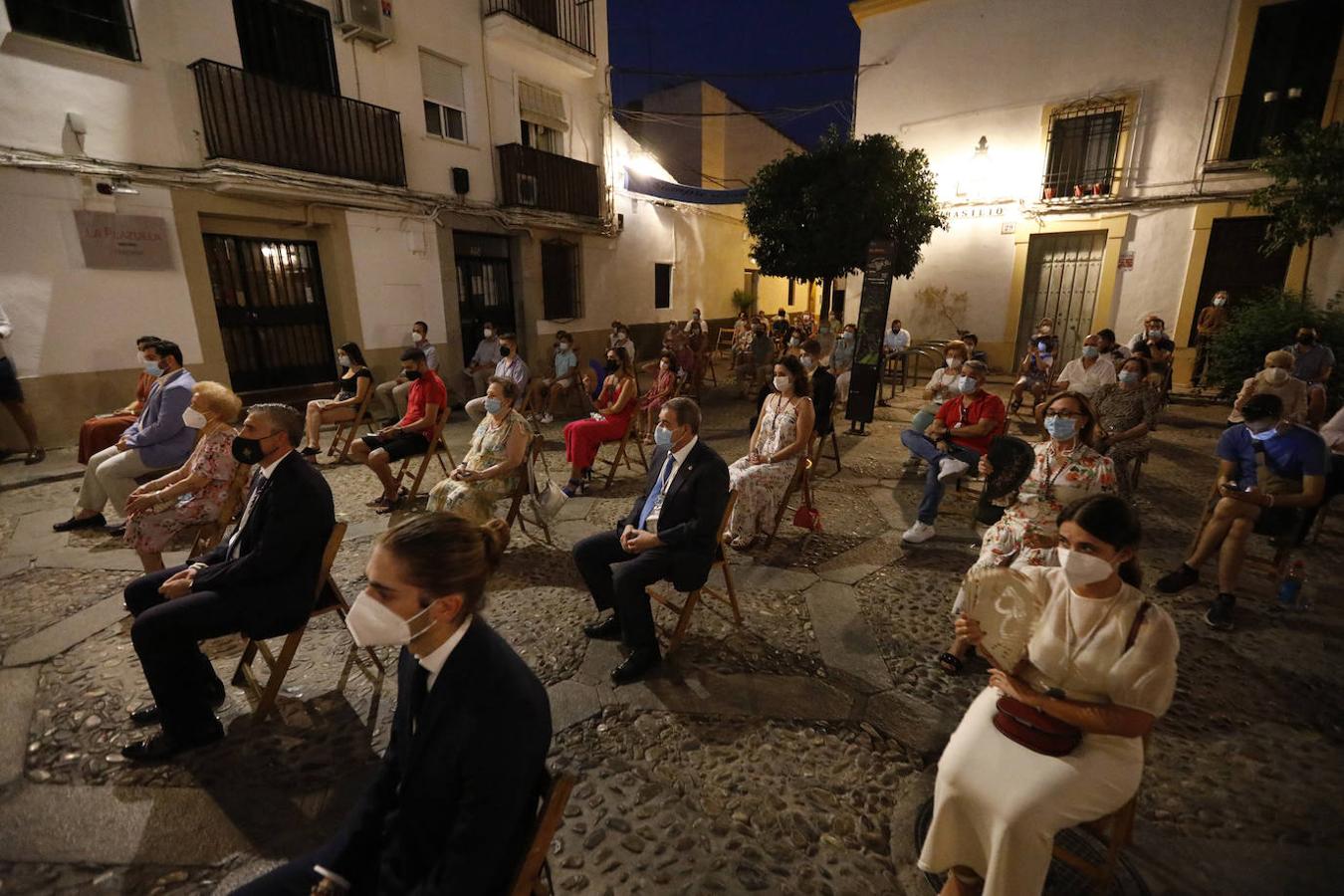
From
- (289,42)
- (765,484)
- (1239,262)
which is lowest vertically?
(765,484)

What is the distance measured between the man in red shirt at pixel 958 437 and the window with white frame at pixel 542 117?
1057 cm

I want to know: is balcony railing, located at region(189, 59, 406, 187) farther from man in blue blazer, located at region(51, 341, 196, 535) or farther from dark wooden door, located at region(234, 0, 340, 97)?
man in blue blazer, located at region(51, 341, 196, 535)

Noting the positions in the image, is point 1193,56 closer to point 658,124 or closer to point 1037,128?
point 1037,128

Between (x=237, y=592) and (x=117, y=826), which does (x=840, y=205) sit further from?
(x=117, y=826)

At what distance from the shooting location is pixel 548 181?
40.8 feet

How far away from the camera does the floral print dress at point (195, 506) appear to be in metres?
3.75

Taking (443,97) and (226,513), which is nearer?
(226,513)

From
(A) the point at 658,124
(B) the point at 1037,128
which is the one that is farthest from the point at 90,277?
(A) the point at 658,124

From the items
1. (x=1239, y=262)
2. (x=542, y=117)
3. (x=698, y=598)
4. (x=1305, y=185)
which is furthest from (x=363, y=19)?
(x=1239, y=262)

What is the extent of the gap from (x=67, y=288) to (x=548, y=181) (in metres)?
7.95

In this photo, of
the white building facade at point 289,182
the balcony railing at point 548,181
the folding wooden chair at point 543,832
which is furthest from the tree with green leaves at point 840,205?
the folding wooden chair at point 543,832

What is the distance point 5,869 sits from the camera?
2107mm

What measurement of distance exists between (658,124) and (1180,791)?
960 inches

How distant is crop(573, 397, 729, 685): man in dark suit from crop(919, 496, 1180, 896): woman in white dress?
153 centimetres
